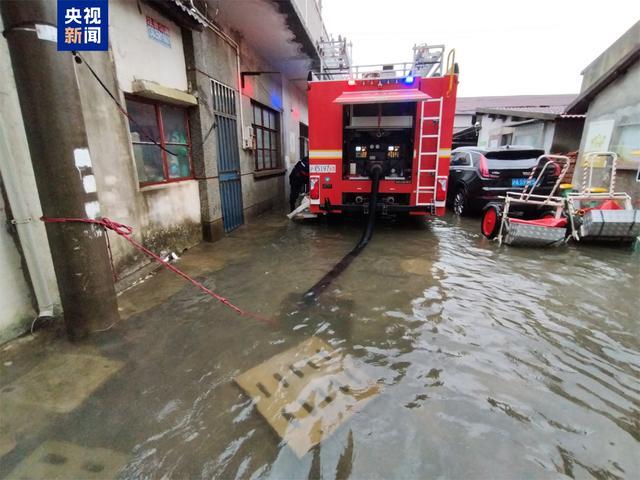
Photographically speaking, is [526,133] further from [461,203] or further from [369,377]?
[369,377]

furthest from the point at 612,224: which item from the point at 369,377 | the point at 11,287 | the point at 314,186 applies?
the point at 11,287

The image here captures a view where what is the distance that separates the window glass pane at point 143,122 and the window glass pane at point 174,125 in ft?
0.71

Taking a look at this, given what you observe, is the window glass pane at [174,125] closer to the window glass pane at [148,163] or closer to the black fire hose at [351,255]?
the window glass pane at [148,163]

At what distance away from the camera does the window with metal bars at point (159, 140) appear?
14.3 feet

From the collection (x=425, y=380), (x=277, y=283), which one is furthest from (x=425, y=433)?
(x=277, y=283)

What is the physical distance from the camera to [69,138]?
251 centimetres

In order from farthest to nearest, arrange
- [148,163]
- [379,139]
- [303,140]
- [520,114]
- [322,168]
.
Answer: [520,114], [303,140], [379,139], [322,168], [148,163]

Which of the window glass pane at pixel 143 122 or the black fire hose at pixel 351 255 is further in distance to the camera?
the window glass pane at pixel 143 122

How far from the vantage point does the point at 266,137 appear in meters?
9.51

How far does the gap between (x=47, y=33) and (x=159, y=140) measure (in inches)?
98.0

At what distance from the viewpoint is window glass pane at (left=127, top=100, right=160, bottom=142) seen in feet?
14.0

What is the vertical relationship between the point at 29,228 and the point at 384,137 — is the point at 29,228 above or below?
below

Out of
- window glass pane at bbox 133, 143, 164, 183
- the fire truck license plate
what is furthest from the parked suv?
window glass pane at bbox 133, 143, 164, 183

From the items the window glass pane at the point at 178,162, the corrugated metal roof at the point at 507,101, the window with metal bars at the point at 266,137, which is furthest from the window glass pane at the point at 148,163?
the corrugated metal roof at the point at 507,101
